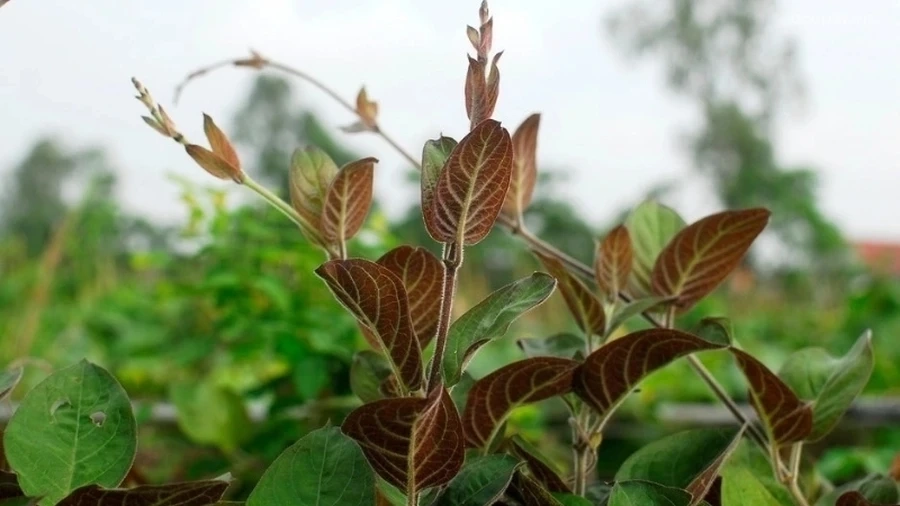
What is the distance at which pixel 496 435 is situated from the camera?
0.98ft

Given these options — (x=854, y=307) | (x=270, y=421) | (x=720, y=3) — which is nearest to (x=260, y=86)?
(x=720, y=3)

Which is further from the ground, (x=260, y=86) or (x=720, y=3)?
(x=720, y=3)

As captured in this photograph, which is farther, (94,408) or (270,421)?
(270,421)

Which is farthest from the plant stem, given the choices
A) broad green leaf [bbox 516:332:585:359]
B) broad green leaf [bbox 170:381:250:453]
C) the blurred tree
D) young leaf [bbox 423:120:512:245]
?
the blurred tree

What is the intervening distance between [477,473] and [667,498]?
50mm

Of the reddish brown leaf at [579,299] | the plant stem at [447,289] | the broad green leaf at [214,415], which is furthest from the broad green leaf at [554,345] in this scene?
the broad green leaf at [214,415]

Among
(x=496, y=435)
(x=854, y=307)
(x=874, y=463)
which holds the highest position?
(x=496, y=435)

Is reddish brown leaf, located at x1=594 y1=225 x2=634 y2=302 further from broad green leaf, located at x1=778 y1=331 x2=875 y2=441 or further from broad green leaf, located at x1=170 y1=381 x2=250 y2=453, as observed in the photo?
broad green leaf, located at x1=170 y1=381 x2=250 y2=453

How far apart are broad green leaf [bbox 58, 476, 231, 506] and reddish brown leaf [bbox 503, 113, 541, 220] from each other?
0.21 meters

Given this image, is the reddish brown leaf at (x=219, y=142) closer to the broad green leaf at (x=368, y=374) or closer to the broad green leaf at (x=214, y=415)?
the broad green leaf at (x=368, y=374)

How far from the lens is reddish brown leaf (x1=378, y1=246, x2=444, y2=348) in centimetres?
28

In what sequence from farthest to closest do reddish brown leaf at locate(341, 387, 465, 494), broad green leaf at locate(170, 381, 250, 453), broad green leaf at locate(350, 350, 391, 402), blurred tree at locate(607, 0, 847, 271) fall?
blurred tree at locate(607, 0, 847, 271) < broad green leaf at locate(170, 381, 250, 453) < broad green leaf at locate(350, 350, 391, 402) < reddish brown leaf at locate(341, 387, 465, 494)

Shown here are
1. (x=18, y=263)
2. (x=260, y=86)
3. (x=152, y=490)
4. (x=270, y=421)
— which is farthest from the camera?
(x=260, y=86)

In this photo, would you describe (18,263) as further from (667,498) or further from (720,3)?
(720,3)
